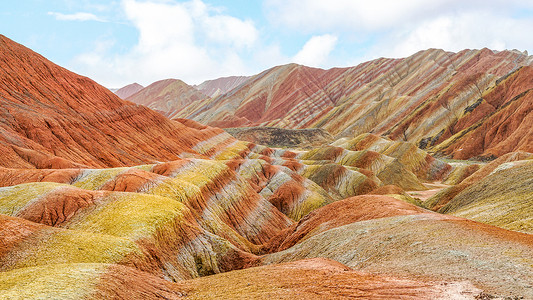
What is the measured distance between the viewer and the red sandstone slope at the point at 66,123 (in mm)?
57875

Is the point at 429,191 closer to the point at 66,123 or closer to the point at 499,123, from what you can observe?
the point at 499,123

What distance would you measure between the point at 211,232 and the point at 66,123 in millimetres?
49876

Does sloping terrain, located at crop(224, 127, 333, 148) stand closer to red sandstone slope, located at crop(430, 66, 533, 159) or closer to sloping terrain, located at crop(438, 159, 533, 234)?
red sandstone slope, located at crop(430, 66, 533, 159)

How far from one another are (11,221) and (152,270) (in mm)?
9586

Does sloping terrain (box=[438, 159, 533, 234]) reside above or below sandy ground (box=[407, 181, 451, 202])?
above

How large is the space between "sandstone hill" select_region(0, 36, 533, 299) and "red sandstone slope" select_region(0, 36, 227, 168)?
0.42 m

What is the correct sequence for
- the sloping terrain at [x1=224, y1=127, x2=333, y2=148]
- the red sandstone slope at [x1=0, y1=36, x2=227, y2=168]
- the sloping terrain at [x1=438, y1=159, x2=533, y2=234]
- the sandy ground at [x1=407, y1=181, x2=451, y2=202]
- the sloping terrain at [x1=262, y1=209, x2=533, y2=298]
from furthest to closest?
1. the sloping terrain at [x1=224, y1=127, x2=333, y2=148]
2. the sandy ground at [x1=407, y1=181, x2=451, y2=202]
3. the red sandstone slope at [x1=0, y1=36, x2=227, y2=168]
4. the sloping terrain at [x1=438, y1=159, x2=533, y2=234]
5. the sloping terrain at [x1=262, y1=209, x2=533, y2=298]

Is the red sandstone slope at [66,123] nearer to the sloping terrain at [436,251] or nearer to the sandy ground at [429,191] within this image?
the sloping terrain at [436,251]

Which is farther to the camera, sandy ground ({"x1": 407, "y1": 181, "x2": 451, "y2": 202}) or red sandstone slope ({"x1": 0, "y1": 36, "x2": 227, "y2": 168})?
sandy ground ({"x1": 407, "y1": 181, "x2": 451, "y2": 202})

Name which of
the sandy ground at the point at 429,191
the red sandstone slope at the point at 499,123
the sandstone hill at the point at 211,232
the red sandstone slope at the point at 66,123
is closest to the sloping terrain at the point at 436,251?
the sandstone hill at the point at 211,232

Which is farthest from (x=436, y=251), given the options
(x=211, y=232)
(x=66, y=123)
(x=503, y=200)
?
(x=66, y=123)

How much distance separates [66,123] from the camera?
7038cm

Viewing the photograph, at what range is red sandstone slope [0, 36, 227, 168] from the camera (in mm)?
57875

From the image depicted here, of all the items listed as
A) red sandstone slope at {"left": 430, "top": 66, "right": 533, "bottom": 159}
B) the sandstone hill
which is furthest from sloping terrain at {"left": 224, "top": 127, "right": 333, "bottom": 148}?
the sandstone hill
